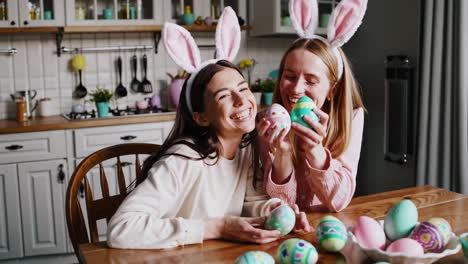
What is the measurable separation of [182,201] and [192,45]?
1.36 ft

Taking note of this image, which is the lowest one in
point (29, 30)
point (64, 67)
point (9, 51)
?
point (64, 67)

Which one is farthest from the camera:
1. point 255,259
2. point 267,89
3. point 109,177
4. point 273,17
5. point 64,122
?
point 267,89

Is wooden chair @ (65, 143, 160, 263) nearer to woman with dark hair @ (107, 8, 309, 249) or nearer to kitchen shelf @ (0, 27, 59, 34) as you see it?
woman with dark hair @ (107, 8, 309, 249)

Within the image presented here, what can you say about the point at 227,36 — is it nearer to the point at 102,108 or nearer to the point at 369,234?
the point at 369,234

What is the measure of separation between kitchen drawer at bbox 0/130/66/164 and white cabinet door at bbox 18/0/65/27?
72 cm

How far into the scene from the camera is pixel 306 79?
1.54 metres

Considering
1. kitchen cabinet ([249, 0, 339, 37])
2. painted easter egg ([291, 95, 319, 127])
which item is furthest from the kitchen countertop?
painted easter egg ([291, 95, 319, 127])

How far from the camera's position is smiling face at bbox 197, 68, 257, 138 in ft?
4.40

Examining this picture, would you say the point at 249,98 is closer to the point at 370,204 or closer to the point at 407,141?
the point at 370,204

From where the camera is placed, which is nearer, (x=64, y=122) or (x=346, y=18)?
(x=346, y=18)

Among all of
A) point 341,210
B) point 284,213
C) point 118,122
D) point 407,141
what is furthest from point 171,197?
point 407,141

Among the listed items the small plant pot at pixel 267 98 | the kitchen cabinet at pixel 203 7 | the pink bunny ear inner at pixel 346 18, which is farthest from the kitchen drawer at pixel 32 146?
the pink bunny ear inner at pixel 346 18

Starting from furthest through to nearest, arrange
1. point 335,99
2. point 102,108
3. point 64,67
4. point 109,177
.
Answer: point 64,67 < point 102,108 < point 109,177 < point 335,99

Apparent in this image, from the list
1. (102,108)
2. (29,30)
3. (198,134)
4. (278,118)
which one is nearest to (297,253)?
(278,118)
